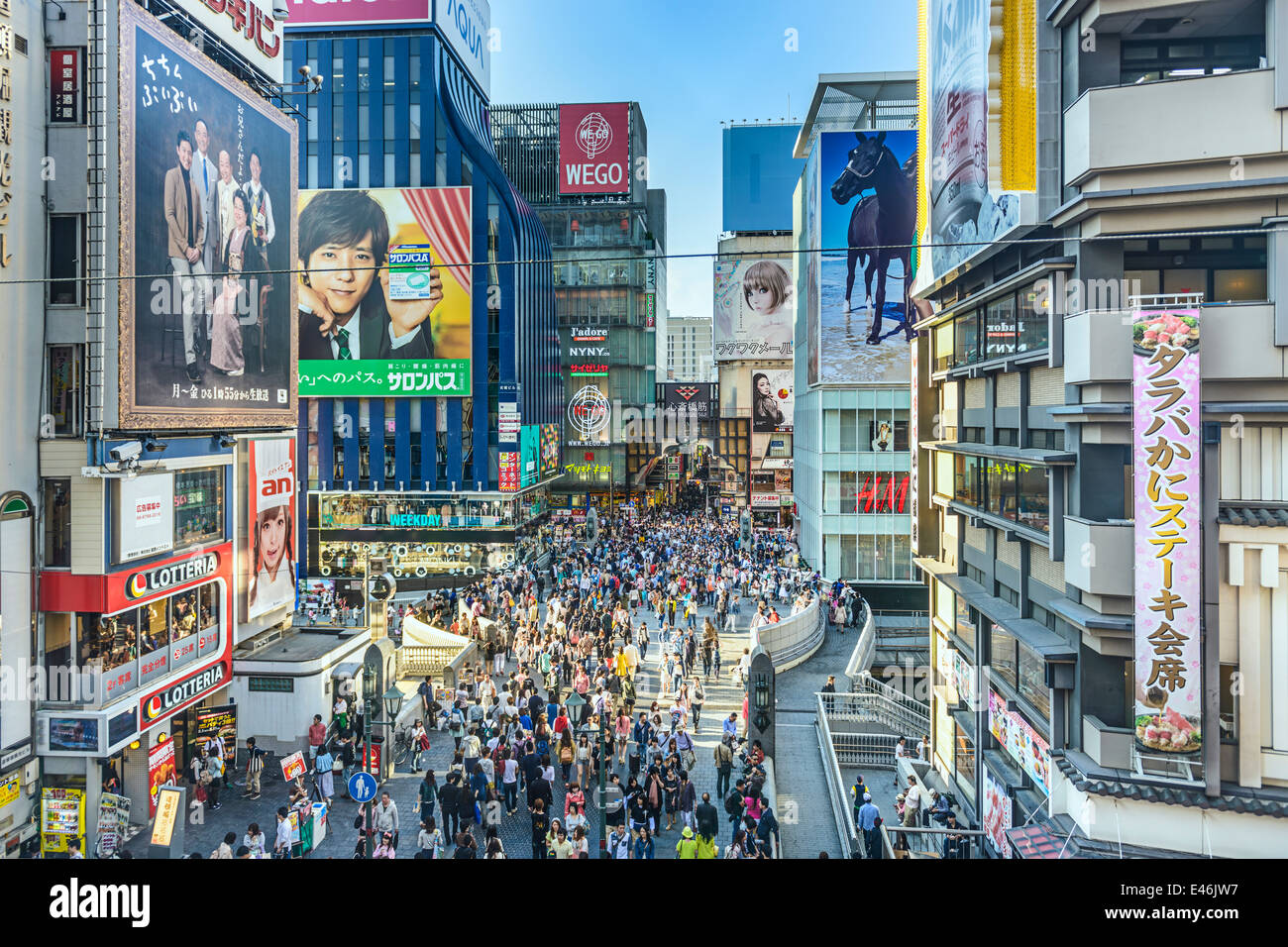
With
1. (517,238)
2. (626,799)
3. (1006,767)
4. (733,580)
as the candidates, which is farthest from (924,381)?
(517,238)

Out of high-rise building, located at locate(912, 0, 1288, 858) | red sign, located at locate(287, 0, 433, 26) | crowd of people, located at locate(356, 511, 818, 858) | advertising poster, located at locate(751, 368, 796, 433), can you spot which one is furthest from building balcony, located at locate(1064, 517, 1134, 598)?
advertising poster, located at locate(751, 368, 796, 433)

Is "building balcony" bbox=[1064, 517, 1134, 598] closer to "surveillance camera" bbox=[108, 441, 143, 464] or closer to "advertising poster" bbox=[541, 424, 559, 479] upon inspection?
"surveillance camera" bbox=[108, 441, 143, 464]

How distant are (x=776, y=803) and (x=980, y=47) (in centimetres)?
1345

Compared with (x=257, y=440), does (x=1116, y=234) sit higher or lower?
higher

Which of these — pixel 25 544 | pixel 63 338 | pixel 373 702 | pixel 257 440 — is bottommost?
pixel 373 702

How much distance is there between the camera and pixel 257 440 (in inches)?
880

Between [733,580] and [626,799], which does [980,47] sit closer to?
[626,799]

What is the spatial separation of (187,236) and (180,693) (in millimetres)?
9485

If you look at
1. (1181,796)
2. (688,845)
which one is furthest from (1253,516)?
(688,845)

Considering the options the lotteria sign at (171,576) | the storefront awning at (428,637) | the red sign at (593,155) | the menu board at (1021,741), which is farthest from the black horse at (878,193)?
the red sign at (593,155)

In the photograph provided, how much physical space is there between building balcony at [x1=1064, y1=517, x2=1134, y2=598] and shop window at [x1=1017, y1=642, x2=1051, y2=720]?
5.61 ft

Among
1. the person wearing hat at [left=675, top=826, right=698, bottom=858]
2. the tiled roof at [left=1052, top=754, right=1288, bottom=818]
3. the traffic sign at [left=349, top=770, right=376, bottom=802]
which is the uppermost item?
the tiled roof at [left=1052, top=754, right=1288, bottom=818]

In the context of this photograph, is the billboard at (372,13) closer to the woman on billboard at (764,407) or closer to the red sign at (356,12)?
the red sign at (356,12)

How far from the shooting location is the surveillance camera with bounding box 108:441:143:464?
52.4 ft
